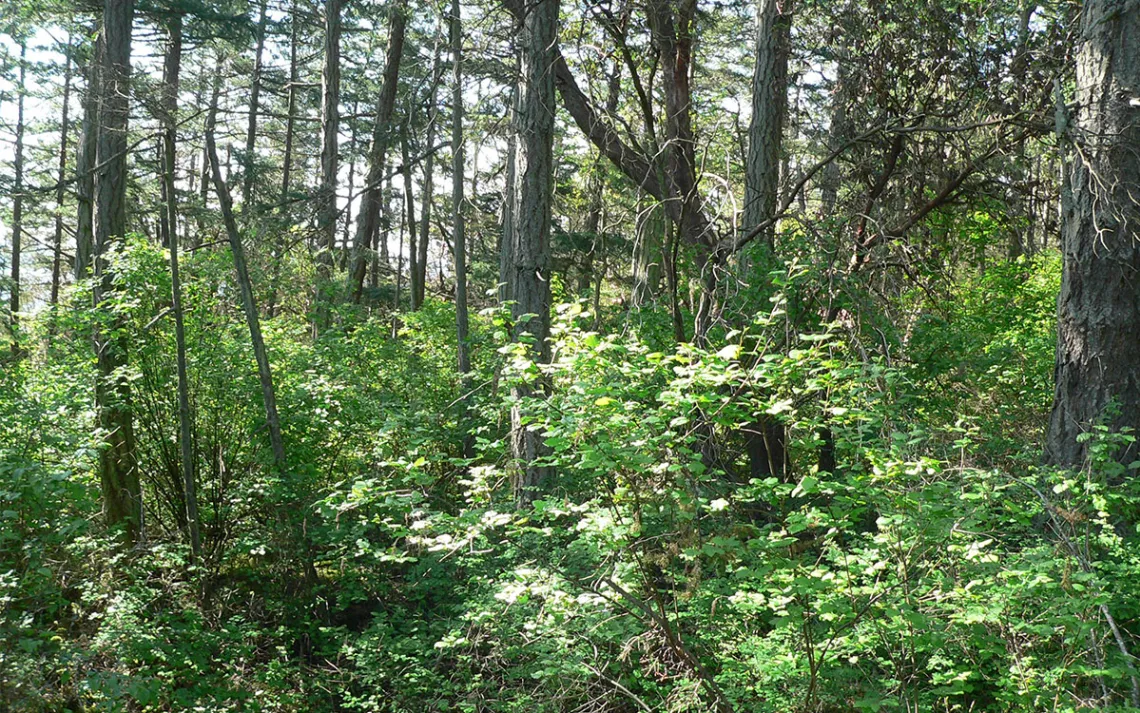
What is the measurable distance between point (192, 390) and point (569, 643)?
443cm

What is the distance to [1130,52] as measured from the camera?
5484 millimetres

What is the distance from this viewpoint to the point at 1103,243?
17.9ft

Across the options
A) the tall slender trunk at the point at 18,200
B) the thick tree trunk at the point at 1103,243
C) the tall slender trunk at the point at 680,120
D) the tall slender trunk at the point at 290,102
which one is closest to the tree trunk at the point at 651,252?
the tall slender trunk at the point at 680,120

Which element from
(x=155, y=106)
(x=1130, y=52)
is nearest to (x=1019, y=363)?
(x=1130, y=52)

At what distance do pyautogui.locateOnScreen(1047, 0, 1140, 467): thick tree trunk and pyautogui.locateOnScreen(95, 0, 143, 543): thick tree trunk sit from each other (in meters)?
6.87

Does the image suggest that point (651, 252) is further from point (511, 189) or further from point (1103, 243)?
point (1103, 243)

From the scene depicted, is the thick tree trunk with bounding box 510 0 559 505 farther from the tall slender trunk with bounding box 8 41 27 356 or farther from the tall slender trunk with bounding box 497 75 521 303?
the tall slender trunk with bounding box 8 41 27 356

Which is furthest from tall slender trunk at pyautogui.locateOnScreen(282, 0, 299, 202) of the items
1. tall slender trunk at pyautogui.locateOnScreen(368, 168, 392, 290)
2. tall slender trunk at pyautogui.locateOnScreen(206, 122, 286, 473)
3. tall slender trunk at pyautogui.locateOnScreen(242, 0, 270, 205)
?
tall slender trunk at pyautogui.locateOnScreen(206, 122, 286, 473)

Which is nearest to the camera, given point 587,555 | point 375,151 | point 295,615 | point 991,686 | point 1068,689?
point 1068,689

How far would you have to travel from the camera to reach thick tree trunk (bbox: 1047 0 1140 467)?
5.49 metres

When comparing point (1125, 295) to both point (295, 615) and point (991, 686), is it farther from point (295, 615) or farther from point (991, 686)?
point (295, 615)

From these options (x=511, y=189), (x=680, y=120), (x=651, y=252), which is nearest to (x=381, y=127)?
(x=651, y=252)

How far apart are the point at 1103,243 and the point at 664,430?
3489 millimetres

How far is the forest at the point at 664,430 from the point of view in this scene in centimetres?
397
